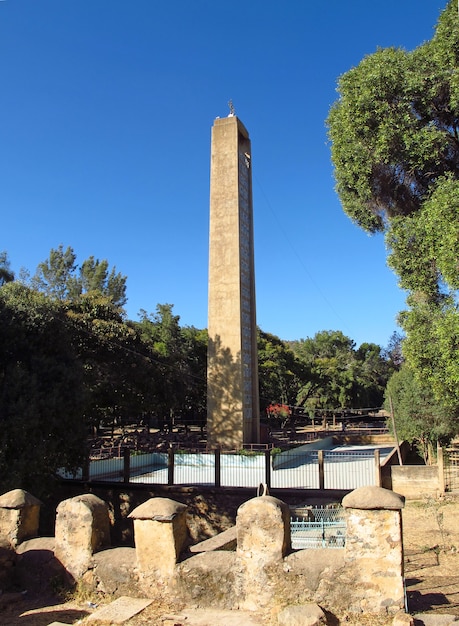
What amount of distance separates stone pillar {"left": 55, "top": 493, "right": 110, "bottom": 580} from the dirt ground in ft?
1.27

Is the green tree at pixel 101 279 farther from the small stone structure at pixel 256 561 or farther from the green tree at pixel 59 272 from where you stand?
the small stone structure at pixel 256 561

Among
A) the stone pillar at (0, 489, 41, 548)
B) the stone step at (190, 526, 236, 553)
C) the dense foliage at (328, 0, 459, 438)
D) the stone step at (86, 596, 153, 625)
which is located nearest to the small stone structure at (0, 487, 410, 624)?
the stone step at (86, 596, 153, 625)

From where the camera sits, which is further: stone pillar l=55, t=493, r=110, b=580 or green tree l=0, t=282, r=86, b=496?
green tree l=0, t=282, r=86, b=496

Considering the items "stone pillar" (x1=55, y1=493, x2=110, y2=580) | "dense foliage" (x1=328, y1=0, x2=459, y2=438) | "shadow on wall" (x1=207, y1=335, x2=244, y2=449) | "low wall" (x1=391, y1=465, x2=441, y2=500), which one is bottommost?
"low wall" (x1=391, y1=465, x2=441, y2=500)

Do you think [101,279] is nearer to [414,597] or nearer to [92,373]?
[92,373]

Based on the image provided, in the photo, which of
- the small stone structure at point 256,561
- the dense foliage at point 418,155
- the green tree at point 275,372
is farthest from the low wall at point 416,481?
the green tree at point 275,372

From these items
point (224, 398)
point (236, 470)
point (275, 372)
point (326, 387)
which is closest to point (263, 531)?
point (236, 470)

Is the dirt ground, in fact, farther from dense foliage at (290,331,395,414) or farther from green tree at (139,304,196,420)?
dense foliage at (290,331,395,414)

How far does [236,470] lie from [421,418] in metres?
8.55

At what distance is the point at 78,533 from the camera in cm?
614

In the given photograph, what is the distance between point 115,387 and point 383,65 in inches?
646

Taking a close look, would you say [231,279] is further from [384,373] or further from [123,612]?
[384,373]

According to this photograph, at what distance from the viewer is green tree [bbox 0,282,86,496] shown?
1128 cm

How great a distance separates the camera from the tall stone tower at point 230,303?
65.7 feet
